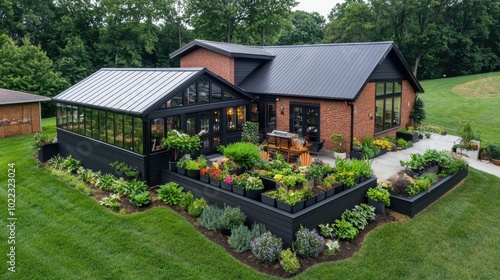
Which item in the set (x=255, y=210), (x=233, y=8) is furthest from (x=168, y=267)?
(x=233, y=8)

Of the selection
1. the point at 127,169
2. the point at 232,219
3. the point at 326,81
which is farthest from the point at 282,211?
the point at 326,81

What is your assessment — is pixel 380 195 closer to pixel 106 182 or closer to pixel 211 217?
pixel 211 217

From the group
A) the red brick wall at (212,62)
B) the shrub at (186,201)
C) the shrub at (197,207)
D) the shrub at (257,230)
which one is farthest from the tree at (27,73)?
the shrub at (257,230)

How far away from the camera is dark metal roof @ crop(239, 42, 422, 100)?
14.9 metres

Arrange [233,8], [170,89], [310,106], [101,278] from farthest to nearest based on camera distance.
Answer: [233,8] < [310,106] < [170,89] < [101,278]

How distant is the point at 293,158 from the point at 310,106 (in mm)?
2685

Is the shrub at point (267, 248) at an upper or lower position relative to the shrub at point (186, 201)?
lower

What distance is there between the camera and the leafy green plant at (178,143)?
11.4 m

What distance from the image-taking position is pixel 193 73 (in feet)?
42.3

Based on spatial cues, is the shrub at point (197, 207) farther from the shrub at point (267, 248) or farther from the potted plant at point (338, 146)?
the potted plant at point (338, 146)

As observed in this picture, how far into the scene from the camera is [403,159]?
14.4 meters

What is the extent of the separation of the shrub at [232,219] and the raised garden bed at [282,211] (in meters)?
0.26

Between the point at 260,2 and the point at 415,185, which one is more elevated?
the point at 260,2

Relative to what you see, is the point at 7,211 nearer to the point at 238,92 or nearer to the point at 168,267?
the point at 168,267
